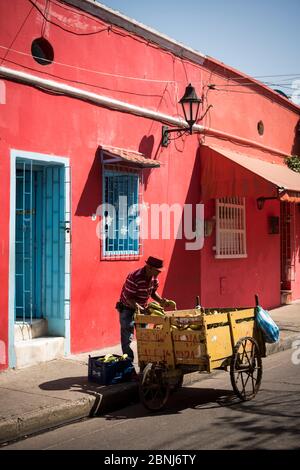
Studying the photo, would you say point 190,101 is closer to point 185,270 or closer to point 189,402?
point 185,270

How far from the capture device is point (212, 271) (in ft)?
40.1

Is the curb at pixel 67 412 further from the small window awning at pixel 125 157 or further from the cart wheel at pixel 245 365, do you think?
the small window awning at pixel 125 157

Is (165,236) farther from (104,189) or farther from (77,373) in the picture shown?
(77,373)

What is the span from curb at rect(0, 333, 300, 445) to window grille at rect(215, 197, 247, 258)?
18.7 ft

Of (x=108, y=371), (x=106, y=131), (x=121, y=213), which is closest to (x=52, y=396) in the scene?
(x=108, y=371)

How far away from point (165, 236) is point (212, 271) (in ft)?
5.97

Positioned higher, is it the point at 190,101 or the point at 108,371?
the point at 190,101

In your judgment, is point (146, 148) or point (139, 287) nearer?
point (139, 287)

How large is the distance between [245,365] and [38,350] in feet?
9.67

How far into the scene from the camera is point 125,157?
927 cm

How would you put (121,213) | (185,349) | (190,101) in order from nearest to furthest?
(185,349), (121,213), (190,101)

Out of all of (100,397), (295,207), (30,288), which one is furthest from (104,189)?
(295,207)

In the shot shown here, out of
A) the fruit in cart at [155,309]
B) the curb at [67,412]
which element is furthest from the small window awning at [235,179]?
the curb at [67,412]

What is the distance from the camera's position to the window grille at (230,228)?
12.5 meters
